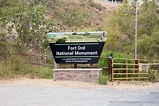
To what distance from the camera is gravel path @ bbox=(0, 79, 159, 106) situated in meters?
11.8

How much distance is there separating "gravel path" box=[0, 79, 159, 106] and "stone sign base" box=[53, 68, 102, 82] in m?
0.80

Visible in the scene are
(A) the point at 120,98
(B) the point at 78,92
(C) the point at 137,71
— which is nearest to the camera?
(A) the point at 120,98

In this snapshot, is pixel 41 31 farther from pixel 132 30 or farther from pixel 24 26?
pixel 132 30

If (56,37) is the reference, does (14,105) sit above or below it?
below

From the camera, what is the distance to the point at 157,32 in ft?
110

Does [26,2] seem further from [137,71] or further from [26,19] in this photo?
[137,71]

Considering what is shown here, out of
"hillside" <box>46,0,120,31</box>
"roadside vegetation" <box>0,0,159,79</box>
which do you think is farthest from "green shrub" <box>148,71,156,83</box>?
"hillside" <box>46,0,120,31</box>

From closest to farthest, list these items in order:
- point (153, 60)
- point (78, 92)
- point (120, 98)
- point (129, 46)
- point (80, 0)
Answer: point (120, 98) → point (78, 92) → point (153, 60) → point (129, 46) → point (80, 0)

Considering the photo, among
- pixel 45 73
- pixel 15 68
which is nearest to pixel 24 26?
pixel 15 68

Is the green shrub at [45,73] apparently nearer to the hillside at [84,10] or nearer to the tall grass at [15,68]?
the tall grass at [15,68]

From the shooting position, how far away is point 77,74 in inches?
731

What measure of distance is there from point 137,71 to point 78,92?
10745mm

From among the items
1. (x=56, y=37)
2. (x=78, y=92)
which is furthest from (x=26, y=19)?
(x=78, y=92)

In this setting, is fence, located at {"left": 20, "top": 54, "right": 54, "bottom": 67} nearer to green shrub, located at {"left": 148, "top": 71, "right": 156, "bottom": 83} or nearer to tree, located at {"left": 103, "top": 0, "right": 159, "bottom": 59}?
green shrub, located at {"left": 148, "top": 71, "right": 156, "bottom": 83}
